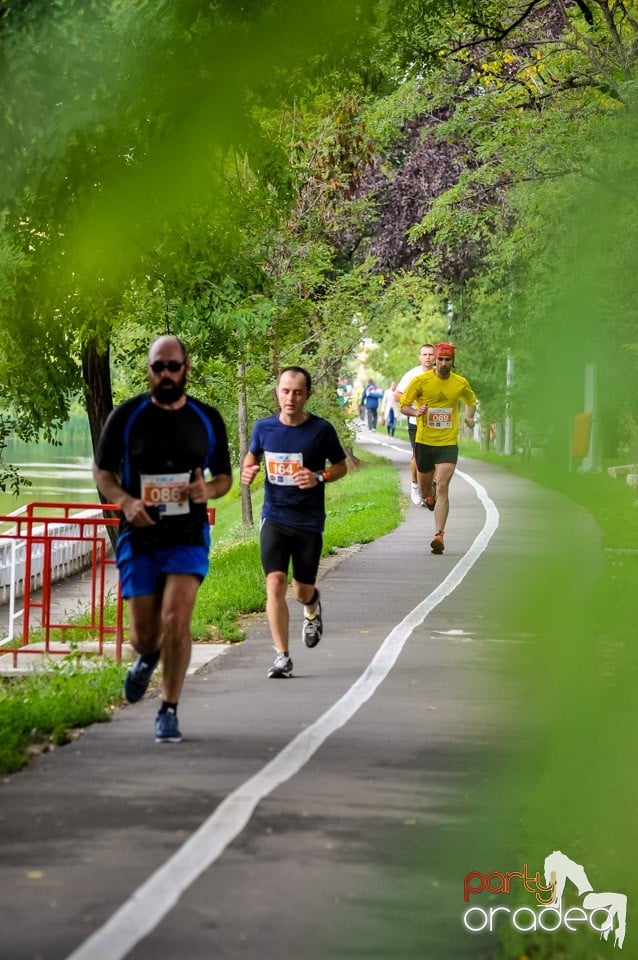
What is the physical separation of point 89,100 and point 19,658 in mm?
9497

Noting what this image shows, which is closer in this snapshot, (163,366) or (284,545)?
(163,366)

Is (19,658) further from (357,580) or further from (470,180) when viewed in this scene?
(470,180)

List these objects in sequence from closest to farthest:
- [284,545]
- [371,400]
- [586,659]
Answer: [586,659], [284,545], [371,400]

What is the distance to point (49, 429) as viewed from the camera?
19891 millimetres

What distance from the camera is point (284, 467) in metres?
9.70

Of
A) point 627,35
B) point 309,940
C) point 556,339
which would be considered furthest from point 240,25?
point 627,35

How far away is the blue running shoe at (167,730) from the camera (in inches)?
295

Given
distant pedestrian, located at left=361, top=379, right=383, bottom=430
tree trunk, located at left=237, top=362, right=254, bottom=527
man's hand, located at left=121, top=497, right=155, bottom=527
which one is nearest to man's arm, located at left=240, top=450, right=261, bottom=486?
man's hand, located at left=121, top=497, right=155, bottom=527

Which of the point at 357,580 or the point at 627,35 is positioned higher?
the point at 627,35

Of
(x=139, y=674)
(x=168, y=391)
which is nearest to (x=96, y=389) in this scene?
(x=139, y=674)

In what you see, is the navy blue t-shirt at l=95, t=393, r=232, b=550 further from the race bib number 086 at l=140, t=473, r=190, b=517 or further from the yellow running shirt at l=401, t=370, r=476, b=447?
Answer: the yellow running shirt at l=401, t=370, r=476, b=447

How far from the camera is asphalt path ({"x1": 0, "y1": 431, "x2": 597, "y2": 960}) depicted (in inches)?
154

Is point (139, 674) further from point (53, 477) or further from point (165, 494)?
point (53, 477)
